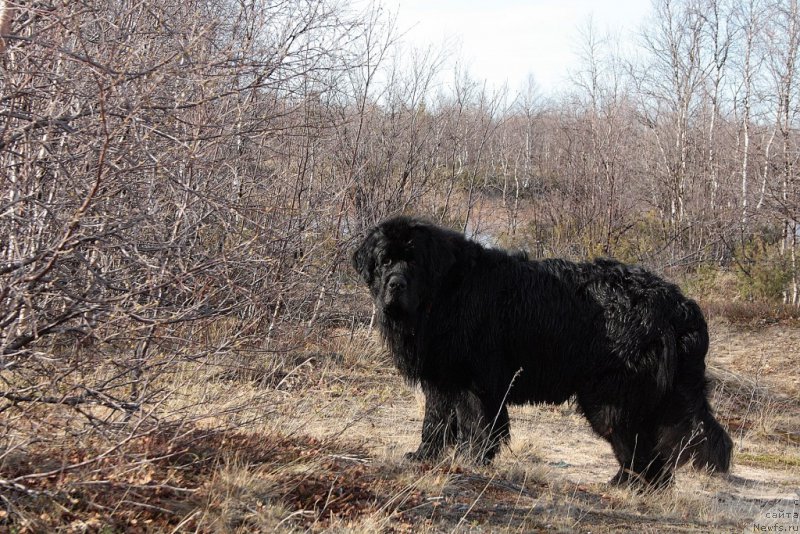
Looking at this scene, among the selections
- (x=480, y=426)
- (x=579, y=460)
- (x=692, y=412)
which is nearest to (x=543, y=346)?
(x=480, y=426)

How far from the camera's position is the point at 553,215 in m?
17.3

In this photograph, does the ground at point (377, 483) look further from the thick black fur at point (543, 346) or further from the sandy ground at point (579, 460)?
the thick black fur at point (543, 346)

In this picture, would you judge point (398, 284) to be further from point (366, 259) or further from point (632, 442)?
point (632, 442)

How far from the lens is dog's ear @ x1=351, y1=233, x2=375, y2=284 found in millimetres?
6410

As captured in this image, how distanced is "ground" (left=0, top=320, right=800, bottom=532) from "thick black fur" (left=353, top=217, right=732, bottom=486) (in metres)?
0.42

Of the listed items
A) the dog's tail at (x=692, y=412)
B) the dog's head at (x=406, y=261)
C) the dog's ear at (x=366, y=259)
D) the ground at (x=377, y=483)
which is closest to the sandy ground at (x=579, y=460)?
the ground at (x=377, y=483)

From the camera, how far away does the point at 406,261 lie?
20.3 ft

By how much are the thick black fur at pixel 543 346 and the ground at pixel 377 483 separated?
1.38 ft

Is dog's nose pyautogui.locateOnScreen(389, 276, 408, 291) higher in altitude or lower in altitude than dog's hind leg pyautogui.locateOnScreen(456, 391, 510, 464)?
higher

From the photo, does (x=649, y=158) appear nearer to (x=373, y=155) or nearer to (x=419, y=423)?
(x=373, y=155)

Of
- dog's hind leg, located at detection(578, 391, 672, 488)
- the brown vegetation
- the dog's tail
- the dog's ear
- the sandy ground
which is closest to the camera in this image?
the brown vegetation

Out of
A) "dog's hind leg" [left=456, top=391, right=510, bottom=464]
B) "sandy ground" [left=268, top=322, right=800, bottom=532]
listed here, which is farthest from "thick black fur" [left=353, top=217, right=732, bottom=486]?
"sandy ground" [left=268, top=322, right=800, bottom=532]

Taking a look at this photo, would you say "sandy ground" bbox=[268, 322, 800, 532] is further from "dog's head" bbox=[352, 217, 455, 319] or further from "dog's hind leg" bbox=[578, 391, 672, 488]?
"dog's head" bbox=[352, 217, 455, 319]

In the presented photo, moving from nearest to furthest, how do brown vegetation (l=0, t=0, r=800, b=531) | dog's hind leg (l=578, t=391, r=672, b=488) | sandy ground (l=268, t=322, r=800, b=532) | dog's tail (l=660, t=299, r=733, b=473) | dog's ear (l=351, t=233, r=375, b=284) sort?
1. brown vegetation (l=0, t=0, r=800, b=531)
2. sandy ground (l=268, t=322, r=800, b=532)
3. dog's tail (l=660, t=299, r=733, b=473)
4. dog's hind leg (l=578, t=391, r=672, b=488)
5. dog's ear (l=351, t=233, r=375, b=284)
